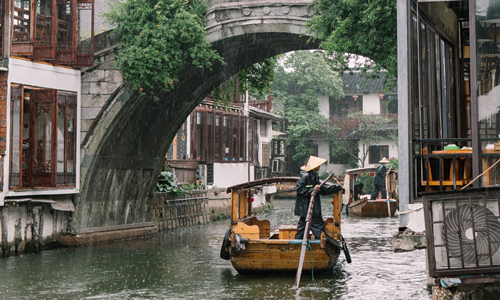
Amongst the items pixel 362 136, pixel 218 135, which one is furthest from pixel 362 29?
pixel 362 136

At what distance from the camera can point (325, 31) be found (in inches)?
583

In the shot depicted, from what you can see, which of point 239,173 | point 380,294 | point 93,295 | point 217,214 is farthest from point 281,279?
point 239,173

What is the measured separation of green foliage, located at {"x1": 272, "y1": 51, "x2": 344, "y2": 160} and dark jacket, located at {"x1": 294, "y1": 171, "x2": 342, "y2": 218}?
92.1ft

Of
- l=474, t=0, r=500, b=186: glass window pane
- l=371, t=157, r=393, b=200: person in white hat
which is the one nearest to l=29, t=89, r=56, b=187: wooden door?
l=474, t=0, r=500, b=186: glass window pane

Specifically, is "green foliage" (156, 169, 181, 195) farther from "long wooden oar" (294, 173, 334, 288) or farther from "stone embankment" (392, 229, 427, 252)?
"stone embankment" (392, 229, 427, 252)

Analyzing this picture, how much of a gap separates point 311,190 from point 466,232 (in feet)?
17.3

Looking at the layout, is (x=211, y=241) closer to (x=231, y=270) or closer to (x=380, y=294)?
(x=231, y=270)

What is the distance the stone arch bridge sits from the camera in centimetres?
1620

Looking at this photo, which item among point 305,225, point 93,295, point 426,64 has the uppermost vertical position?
point 426,64

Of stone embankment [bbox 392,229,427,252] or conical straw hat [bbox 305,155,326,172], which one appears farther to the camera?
conical straw hat [bbox 305,155,326,172]

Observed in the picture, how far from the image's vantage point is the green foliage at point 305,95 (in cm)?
3959

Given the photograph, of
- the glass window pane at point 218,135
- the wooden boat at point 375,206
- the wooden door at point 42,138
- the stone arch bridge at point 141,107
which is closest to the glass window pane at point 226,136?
the glass window pane at point 218,135

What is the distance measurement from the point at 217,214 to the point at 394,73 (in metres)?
12.7

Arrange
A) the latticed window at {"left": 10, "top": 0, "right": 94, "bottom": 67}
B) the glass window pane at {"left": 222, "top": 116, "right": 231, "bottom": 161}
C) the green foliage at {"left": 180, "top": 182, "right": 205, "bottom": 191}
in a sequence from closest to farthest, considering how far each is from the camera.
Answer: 1. the latticed window at {"left": 10, "top": 0, "right": 94, "bottom": 67}
2. the green foliage at {"left": 180, "top": 182, "right": 205, "bottom": 191}
3. the glass window pane at {"left": 222, "top": 116, "right": 231, "bottom": 161}
